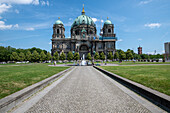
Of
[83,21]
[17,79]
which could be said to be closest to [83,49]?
[83,21]

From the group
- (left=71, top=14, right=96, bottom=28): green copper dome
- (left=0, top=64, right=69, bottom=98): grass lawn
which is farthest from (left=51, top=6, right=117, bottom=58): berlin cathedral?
(left=0, top=64, right=69, bottom=98): grass lawn

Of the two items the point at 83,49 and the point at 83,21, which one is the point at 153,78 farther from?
the point at 83,21

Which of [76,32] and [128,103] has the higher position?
[76,32]

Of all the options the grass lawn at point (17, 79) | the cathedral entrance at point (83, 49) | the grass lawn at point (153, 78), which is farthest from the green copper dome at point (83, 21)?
the grass lawn at point (153, 78)

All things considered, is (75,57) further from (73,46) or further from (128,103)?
(128,103)

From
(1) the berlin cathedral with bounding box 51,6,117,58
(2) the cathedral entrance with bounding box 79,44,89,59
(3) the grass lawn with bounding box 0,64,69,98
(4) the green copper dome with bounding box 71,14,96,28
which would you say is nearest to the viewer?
(3) the grass lawn with bounding box 0,64,69,98

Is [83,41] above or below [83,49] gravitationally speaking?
above

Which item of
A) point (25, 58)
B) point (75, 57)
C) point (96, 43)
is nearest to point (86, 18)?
point (96, 43)

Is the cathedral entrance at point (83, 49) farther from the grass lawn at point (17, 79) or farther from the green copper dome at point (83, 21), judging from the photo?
the grass lawn at point (17, 79)

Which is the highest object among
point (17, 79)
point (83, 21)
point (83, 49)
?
point (83, 21)

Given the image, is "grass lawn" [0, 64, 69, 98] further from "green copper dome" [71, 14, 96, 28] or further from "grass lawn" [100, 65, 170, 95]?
"green copper dome" [71, 14, 96, 28]

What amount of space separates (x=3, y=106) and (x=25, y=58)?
283ft

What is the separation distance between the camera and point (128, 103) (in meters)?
4.62

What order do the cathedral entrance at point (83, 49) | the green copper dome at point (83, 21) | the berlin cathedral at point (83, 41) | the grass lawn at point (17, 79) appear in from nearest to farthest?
the grass lawn at point (17, 79), the berlin cathedral at point (83, 41), the cathedral entrance at point (83, 49), the green copper dome at point (83, 21)
